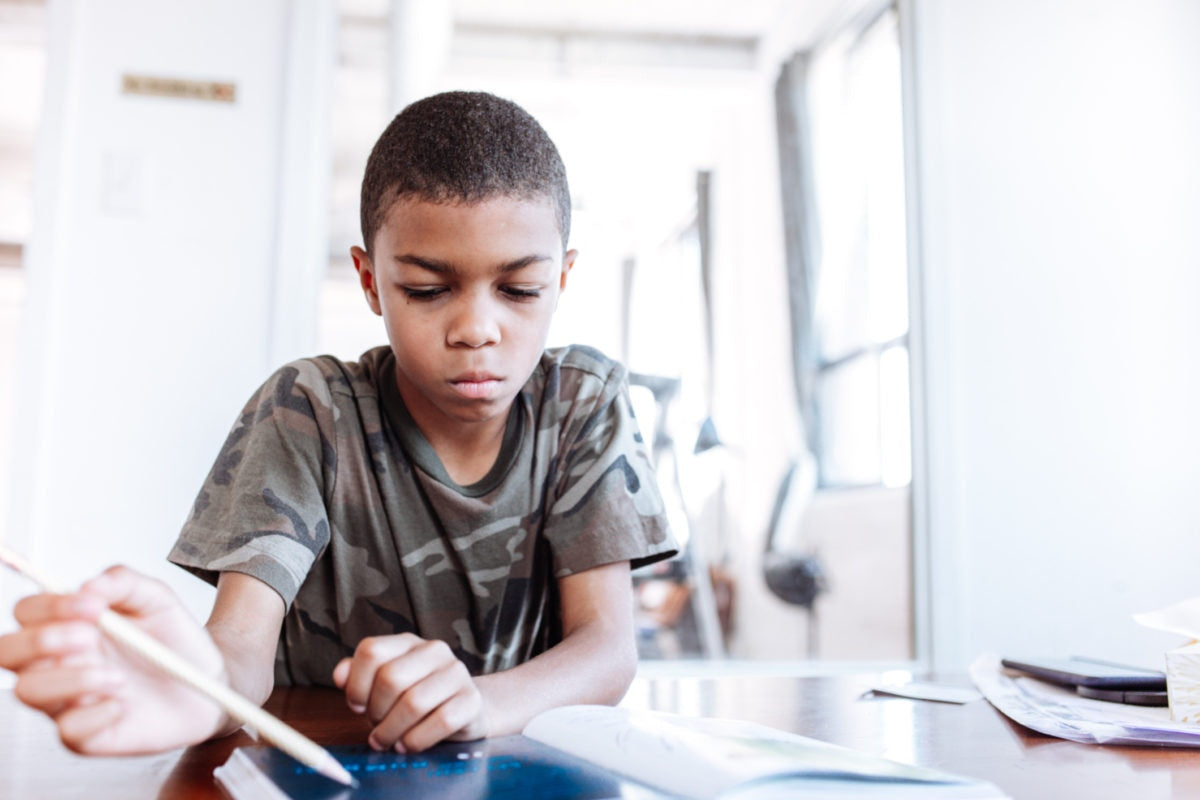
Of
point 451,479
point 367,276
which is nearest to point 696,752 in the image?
point 451,479

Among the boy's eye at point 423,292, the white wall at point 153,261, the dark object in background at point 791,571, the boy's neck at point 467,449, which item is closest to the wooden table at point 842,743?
the boy's neck at point 467,449

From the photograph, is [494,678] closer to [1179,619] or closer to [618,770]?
[618,770]

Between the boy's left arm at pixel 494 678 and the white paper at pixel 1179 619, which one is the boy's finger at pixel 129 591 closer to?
the boy's left arm at pixel 494 678

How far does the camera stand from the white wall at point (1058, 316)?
6.38 ft

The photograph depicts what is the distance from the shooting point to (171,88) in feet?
5.66

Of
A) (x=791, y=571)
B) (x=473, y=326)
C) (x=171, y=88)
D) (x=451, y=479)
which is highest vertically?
(x=171, y=88)

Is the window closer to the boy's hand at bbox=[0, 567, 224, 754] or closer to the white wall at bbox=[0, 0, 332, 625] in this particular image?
the white wall at bbox=[0, 0, 332, 625]

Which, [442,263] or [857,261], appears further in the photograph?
[857,261]

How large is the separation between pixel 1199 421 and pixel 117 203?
2005mm

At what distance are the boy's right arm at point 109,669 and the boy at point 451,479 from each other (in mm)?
62

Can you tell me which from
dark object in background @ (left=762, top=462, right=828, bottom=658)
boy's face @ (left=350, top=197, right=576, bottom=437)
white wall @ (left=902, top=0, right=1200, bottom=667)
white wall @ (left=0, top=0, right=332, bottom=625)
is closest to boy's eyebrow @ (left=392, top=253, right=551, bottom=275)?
boy's face @ (left=350, top=197, right=576, bottom=437)

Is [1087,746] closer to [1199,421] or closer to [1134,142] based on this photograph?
[1199,421]

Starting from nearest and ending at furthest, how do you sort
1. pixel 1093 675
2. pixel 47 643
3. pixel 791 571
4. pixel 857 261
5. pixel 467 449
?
1. pixel 47 643
2. pixel 1093 675
3. pixel 467 449
4. pixel 857 261
5. pixel 791 571

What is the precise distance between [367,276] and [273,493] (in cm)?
26
